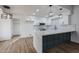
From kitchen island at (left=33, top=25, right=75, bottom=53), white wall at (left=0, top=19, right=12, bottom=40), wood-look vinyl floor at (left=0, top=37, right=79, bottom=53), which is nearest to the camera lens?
wood-look vinyl floor at (left=0, top=37, right=79, bottom=53)

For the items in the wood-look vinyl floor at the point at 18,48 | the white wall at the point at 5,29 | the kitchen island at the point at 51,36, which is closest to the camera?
the wood-look vinyl floor at the point at 18,48

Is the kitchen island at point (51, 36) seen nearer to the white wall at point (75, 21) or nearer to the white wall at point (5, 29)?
the white wall at point (75, 21)

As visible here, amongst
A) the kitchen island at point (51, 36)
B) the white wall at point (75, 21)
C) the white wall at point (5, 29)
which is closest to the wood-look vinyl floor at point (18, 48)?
the white wall at point (5, 29)

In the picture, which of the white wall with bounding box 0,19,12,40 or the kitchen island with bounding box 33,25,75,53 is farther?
the kitchen island with bounding box 33,25,75,53

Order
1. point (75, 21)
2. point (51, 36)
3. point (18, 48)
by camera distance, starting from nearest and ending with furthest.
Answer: point (18, 48) → point (51, 36) → point (75, 21)

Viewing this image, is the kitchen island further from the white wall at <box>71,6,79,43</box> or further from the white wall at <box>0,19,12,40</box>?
the white wall at <box>0,19,12,40</box>

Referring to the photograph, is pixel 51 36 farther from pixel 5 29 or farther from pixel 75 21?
pixel 5 29

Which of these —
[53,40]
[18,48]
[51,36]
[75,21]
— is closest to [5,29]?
[18,48]

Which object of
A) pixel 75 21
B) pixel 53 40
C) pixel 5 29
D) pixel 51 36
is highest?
pixel 75 21

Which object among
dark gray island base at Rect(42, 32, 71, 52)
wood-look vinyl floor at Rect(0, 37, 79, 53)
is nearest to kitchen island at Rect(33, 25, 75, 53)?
dark gray island base at Rect(42, 32, 71, 52)
